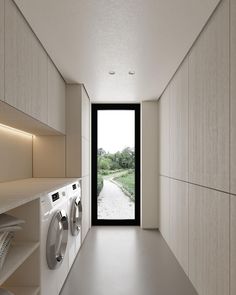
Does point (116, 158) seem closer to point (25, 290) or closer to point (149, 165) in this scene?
point (149, 165)

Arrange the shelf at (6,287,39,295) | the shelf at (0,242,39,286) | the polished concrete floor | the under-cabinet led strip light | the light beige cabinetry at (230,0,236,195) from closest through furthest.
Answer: the shelf at (0,242,39,286), the light beige cabinetry at (230,0,236,195), the shelf at (6,287,39,295), the polished concrete floor, the under-cabinet led strip light

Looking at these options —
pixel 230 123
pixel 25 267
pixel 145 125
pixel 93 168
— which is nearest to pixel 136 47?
pixel 230 123

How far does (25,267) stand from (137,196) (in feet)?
12.9

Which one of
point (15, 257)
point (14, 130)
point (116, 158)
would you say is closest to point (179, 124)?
point (14, 130)

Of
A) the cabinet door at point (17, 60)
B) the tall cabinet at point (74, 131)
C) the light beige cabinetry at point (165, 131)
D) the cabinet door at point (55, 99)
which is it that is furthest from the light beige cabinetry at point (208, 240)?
the tall cabinet at point (74, 131)

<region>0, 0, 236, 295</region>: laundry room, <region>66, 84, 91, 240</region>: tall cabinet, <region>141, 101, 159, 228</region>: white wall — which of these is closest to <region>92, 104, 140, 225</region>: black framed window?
<region>141, 101, 159, 228</region>: white wall

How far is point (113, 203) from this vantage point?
19.5ft

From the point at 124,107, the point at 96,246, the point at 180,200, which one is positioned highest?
the point at 124,107

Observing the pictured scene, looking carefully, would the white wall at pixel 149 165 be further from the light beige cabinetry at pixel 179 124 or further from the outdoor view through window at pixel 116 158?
the light beige cabinetry at pixel 179 124

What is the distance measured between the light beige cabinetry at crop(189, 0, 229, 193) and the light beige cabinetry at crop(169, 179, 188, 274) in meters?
0.49

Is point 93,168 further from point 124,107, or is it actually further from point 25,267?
point 25,267

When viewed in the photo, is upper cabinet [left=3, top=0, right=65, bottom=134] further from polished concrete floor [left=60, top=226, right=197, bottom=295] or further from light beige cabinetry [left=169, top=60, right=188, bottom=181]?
polished concrete floor [left=60, top=226, right=197, bottom=295]

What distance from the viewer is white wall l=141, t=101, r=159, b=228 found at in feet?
18.4

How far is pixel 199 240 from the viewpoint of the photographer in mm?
2713
